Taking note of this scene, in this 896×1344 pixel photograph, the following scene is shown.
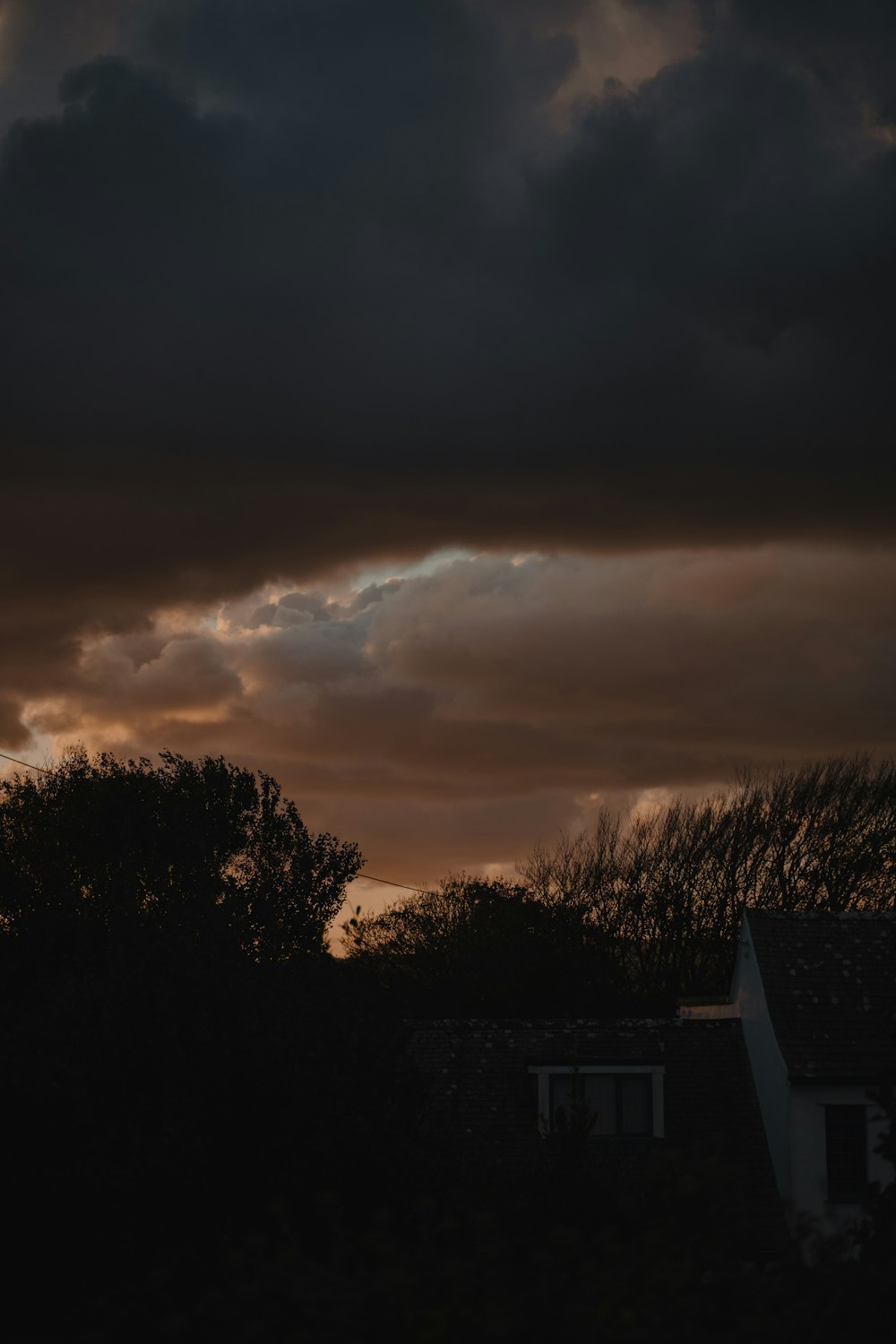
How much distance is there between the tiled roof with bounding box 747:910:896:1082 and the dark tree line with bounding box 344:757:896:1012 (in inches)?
1122

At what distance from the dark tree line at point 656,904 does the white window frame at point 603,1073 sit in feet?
91.5

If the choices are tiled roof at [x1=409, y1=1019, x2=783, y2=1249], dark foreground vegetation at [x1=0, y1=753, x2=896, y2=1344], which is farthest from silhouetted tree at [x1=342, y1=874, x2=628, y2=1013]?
Answer: dark foreground vegetation at [x1=0, y1=753, x2=896, y2=1344]

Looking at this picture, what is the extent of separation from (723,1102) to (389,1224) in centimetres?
1924

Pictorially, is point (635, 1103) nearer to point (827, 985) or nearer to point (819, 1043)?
point (819, 1043)

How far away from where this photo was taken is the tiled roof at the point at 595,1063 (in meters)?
28.4

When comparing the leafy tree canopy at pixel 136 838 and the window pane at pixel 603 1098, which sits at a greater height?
the leafy tree canopy at pixel 136 838

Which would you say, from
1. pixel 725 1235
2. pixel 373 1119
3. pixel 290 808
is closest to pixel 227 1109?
pixel 373 1119

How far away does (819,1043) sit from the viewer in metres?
Result: 27.4

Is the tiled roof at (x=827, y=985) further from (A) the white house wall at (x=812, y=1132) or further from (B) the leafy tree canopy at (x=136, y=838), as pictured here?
(B) the leafy tree canopy at (x=136, y=838)

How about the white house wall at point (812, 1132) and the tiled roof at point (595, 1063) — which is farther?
the tiled roof at point (595, 1063)

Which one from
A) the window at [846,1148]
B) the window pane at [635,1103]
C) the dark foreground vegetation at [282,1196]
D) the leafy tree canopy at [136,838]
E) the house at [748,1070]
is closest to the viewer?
the dark foreground vegetation at [282,1196]

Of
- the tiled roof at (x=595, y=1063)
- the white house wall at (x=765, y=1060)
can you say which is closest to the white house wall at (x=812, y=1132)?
the white house wall at (x=765, y=1060)

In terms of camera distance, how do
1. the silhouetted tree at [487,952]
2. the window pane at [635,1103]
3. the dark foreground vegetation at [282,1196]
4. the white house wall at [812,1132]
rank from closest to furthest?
the dark foreground vegetation at [282,1196]
the white house wall at [812,1132]
the window pane at [635,1103]
the silhouetted tree at [487,952]

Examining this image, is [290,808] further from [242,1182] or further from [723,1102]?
[242,1182]
